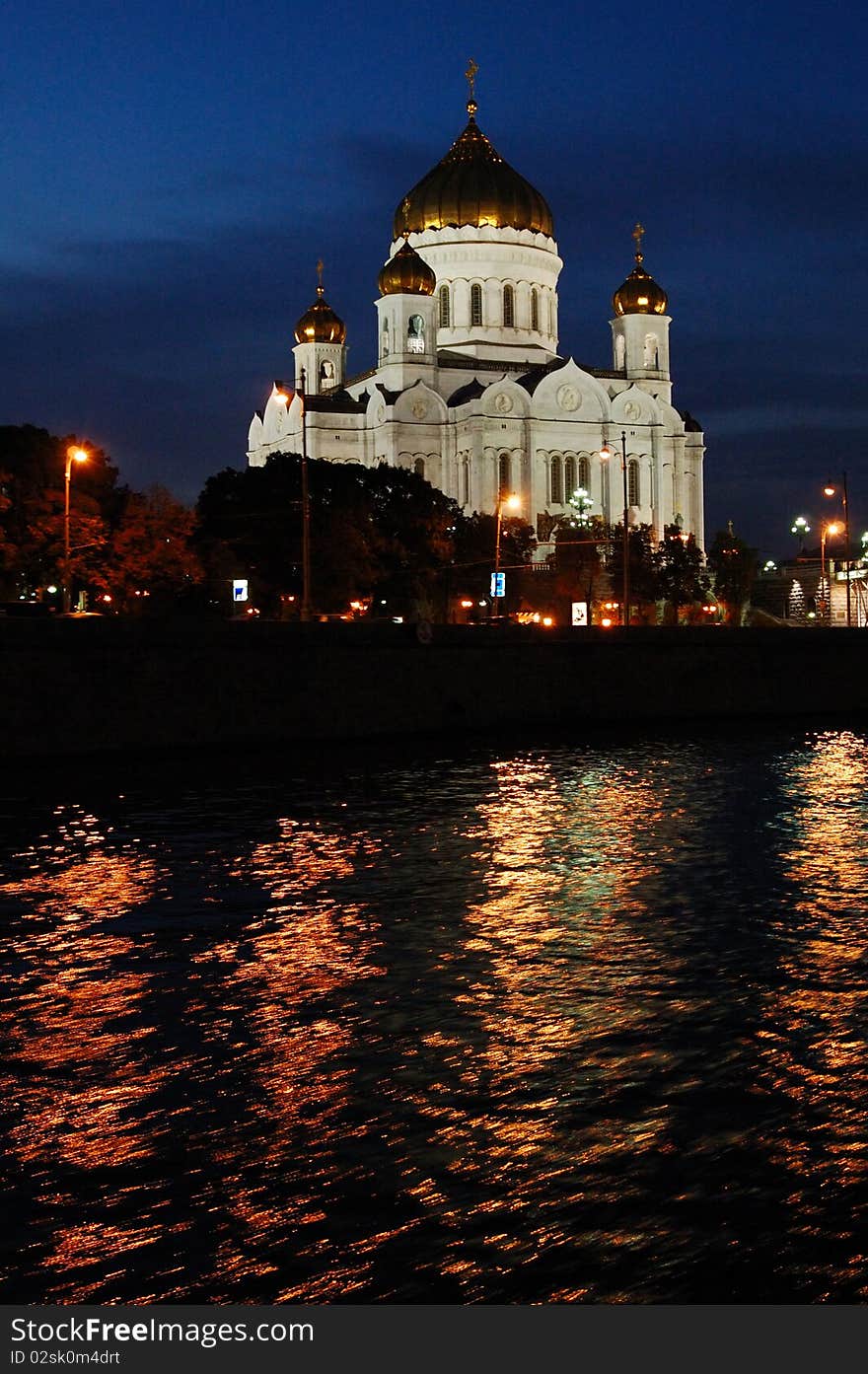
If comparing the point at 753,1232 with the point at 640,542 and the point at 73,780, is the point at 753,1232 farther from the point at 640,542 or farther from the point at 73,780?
the point at 640,542

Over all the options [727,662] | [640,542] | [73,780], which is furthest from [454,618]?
[73,780]

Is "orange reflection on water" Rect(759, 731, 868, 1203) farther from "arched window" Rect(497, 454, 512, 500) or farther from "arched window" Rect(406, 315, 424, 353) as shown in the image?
"arched window" Rect(406, 315, 424, 353)

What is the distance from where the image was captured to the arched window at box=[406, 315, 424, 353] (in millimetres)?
96312

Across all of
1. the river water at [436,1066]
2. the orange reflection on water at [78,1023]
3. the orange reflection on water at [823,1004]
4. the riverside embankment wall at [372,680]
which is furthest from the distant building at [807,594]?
the orange reflection on water at [78,1023]

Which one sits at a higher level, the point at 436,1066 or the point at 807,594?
the point at 807,594

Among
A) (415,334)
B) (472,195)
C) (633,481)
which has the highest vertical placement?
(472,195)

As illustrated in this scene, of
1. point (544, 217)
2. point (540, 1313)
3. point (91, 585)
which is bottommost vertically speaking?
point (540, 1313)

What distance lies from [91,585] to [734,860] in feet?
128

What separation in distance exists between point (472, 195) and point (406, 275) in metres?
7.00

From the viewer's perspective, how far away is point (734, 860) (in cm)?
2078

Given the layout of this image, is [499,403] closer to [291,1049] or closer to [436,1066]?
[291,1049]

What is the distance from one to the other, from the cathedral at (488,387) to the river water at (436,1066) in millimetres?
73081

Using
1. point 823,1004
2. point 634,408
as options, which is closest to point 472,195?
point 634,408

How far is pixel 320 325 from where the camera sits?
106 m
